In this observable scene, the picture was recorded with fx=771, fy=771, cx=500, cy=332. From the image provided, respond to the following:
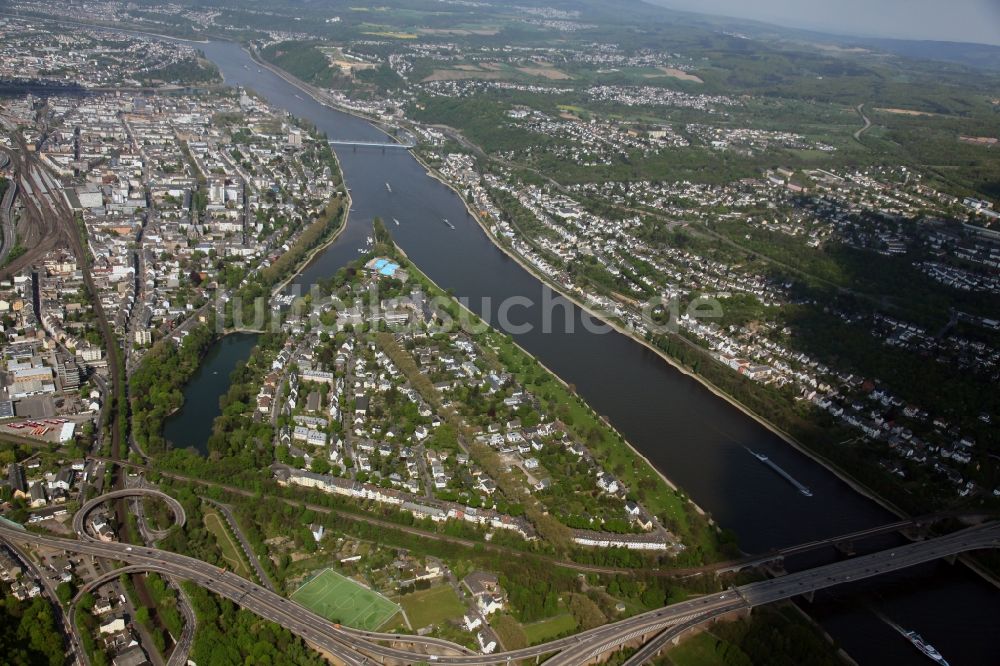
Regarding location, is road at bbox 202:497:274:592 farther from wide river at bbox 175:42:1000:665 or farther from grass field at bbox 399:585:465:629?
wide river at bbox 175:42:1000:665

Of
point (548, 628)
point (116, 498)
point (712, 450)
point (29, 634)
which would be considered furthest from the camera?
point (712, 450)

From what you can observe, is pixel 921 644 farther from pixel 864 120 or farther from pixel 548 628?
pixel 864 120

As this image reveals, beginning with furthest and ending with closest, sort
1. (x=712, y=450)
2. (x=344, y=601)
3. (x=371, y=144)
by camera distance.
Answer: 1. (x=371, y=144)
2. (x=712, y=450)
3. (x=344, y=601)

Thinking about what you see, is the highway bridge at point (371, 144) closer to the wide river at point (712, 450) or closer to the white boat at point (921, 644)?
the wide river at point (712, 450)

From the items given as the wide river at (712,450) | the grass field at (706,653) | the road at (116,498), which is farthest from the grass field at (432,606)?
the wide river at (712,450)

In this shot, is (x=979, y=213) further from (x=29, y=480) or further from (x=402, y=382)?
(x=29, y=480)

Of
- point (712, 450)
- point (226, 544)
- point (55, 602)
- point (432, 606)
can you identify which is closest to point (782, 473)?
point (712, 450)

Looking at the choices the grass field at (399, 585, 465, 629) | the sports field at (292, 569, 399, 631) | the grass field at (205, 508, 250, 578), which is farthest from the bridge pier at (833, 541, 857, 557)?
the grass field at (205, 508, 250, 578)
